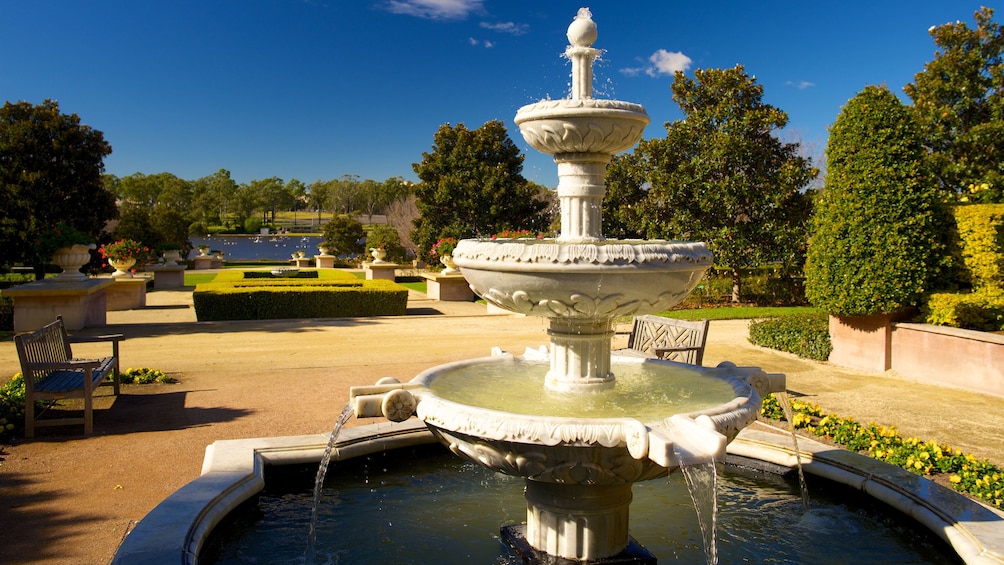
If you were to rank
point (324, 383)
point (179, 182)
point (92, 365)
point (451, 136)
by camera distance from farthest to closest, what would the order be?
point (179, 182) → point (451, 136) → point (324, 383) → point (92, 365)

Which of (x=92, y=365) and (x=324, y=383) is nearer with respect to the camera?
(x=92, y=365)

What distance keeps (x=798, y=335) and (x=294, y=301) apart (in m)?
10.1

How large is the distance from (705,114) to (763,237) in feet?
11.2

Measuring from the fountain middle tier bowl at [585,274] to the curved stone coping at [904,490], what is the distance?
2086 mm

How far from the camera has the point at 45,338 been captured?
717 cm

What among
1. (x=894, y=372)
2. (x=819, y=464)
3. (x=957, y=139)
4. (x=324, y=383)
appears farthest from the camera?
(x=957, y=139)

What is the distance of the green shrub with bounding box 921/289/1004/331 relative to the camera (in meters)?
9.38

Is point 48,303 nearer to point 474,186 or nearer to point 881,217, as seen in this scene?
point 881,217

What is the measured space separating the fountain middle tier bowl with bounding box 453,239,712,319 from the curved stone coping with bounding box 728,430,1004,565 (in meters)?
2.09

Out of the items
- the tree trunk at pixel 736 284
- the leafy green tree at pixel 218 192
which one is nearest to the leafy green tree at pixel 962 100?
the tree trunk at pixel 736 284

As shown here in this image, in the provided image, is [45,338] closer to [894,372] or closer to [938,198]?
[894,372]

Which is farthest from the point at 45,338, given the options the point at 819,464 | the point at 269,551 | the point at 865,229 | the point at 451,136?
the point at 451,136

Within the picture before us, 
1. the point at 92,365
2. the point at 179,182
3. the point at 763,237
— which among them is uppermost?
the point at 179,182

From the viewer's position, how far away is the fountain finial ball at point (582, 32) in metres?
4.49
